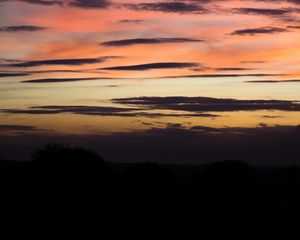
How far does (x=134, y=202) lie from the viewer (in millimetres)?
45469

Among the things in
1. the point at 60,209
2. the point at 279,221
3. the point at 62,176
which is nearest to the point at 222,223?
the point at 279,221

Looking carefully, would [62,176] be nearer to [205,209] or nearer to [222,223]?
[205,209]

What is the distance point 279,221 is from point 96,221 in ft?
32.3

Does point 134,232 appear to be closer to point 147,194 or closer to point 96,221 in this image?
point 96,221

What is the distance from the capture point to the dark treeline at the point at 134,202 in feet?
107

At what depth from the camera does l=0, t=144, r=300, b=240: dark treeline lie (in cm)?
3253

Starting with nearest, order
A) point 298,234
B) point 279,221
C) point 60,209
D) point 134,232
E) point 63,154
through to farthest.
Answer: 1. point 298,234
2. point 134,232
3. point 279,221
4. point 60,209
5. point 63,154

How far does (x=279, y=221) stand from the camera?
35875mm

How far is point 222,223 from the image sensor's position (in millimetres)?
36094

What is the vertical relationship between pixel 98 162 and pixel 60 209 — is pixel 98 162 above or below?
above

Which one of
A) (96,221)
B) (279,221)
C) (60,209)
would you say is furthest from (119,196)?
(279,221)

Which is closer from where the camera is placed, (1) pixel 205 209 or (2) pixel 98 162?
(1) pixel 205 209

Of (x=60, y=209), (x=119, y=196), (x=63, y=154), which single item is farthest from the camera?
(x=63, y=154)

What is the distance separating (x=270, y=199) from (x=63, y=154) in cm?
1554
